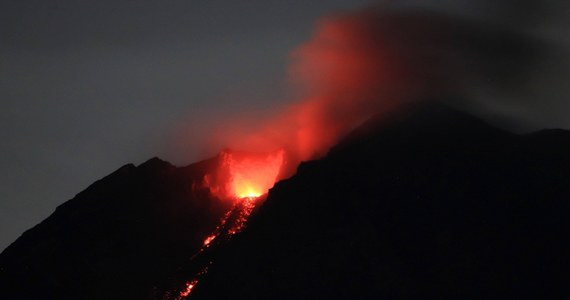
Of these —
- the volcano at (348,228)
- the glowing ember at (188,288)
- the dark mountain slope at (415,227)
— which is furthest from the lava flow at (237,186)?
the dark mountain slope at (415,227)

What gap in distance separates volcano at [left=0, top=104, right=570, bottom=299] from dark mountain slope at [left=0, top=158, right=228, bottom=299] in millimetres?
166

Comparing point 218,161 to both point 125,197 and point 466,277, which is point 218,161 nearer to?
A: point 125,197

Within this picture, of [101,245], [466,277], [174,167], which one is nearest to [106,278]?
[101,245]

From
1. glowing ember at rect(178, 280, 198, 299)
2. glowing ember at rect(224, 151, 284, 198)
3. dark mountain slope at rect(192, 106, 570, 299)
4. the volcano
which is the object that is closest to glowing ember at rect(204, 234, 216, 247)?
the volcano

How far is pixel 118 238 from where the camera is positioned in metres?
77.2

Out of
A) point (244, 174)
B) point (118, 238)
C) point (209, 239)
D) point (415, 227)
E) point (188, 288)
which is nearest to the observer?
point (415, 227)

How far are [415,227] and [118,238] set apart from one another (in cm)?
3282

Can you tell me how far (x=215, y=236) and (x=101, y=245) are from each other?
12.5 meters

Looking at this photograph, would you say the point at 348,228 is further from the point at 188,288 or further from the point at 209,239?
the point at 209,239

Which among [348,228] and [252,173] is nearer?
[348,228]

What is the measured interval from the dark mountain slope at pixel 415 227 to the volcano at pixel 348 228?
0.47 feet

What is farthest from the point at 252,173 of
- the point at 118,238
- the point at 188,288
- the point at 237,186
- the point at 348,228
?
the point at 348,228

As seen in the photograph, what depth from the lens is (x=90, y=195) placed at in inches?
3452

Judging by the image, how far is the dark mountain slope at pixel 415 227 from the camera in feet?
196
